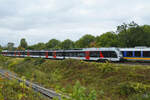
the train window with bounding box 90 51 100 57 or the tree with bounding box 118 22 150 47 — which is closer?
the train window with bounding box 90 51 100 57

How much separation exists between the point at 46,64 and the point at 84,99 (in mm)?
30793

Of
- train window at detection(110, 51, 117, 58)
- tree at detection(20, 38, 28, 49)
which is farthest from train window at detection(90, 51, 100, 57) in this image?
tree at detection(20, 38, 28, 49)

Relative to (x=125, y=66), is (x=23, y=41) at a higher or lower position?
higher

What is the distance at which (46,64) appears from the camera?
1340 inches

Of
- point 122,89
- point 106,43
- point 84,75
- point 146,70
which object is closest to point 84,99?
point 122,89

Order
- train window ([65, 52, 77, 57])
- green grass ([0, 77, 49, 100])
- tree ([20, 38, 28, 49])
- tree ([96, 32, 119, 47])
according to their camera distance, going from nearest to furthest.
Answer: green grass ([0, 77, 49, 100]), train window ([65, 52, 77, 57]), tree ([96, 32, 119, 47]), tree ([20, 38, 28, 49])

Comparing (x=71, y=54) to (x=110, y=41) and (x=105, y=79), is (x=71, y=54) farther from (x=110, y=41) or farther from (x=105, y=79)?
(x=110, y=41)

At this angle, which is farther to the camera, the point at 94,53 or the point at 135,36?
the point at 135,36

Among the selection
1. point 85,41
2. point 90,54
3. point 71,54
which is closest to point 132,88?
point 90,54

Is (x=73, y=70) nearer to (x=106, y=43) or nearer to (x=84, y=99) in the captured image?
(x=84, y=99)

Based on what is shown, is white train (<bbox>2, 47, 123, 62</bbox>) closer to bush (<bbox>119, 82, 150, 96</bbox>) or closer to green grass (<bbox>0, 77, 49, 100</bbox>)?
bush (<bbox>119, 82, 150, 96</bbox>)

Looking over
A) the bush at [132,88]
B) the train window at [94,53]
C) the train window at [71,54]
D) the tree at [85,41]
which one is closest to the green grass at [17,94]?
the bush at [132,88]

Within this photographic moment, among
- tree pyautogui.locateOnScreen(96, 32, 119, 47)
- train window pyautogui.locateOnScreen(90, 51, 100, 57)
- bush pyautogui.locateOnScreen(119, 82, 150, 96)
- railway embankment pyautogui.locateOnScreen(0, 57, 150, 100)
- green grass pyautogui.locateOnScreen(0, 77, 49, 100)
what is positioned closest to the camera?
green grass pyautogui.locateOnScreen(0, 77, 49, 100)

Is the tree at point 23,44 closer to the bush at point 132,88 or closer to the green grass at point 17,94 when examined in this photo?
the bush at point 132,88
